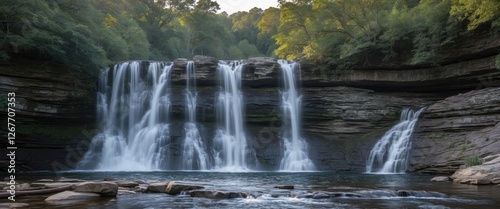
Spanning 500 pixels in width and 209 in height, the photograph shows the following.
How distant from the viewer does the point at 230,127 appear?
97.9ft

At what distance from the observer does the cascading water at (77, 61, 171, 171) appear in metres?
28.0

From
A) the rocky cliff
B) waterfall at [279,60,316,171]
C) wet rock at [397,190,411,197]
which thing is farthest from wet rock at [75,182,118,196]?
waterfall at [279,60,316,171]

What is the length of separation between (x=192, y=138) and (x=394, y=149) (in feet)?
45.0

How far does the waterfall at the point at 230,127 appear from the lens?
2842cm

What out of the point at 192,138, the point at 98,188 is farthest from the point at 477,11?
the point at 98,188

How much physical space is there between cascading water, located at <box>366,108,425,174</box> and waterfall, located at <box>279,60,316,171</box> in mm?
4302

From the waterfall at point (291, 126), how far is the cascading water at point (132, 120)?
8464 mm

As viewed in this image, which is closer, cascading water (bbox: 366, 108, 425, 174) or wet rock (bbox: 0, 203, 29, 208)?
wet rock (bbox: 0, 203, 29, 208)

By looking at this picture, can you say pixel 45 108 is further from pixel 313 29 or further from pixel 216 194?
pixel 313 29

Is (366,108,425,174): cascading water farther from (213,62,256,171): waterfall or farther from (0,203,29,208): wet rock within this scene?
(0,203,29,208): wet rock

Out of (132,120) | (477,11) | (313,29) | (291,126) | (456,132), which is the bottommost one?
(456,132)

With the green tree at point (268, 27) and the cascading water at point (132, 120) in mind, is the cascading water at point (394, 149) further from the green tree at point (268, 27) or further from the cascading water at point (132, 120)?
the green tree at point (268, 27)

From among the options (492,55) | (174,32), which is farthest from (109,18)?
(492,55)

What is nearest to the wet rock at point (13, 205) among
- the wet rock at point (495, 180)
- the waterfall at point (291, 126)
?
the wet rock at point (495, 180)
